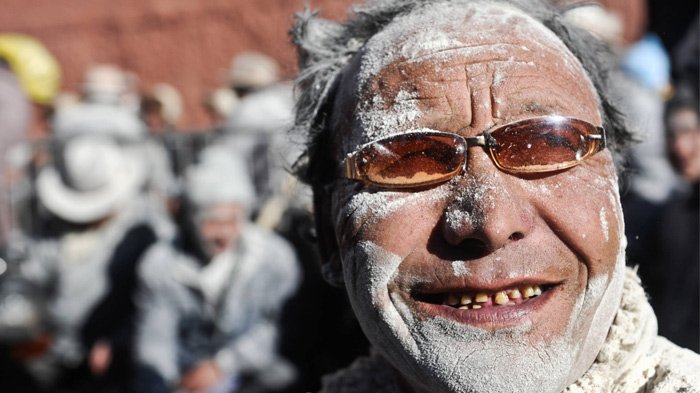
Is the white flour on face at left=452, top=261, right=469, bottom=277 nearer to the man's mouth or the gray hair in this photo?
the man's mouth

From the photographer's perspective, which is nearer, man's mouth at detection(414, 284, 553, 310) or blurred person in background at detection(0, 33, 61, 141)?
man's mouth at detection(414, 284, 553, 310)

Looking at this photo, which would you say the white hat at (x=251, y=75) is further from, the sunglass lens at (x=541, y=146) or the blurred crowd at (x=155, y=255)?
the sunglass lens at (x=541, y=146)

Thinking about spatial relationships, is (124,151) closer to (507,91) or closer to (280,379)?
(280,379)

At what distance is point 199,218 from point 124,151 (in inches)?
67.8

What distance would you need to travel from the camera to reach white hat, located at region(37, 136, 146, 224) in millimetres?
5938

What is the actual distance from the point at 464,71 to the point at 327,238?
1.99 ft

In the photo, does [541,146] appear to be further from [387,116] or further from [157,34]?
[157,34]

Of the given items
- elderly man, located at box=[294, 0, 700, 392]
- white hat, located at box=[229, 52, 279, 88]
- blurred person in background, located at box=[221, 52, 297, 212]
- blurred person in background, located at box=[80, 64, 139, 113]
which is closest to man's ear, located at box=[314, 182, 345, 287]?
elderly man, located at box=[294, 0, 700, 392]

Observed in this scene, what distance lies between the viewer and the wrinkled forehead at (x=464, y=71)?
1669mm

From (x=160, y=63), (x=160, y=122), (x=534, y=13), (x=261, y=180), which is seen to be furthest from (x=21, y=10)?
(x=534, y=13)

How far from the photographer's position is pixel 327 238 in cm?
207

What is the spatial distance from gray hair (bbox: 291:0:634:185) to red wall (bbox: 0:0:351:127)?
301 inches

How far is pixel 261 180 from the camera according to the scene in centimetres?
588

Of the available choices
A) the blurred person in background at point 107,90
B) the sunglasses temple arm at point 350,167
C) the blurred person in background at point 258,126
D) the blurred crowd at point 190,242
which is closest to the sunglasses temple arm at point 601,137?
the sunglasses temple arm at point 350,167
